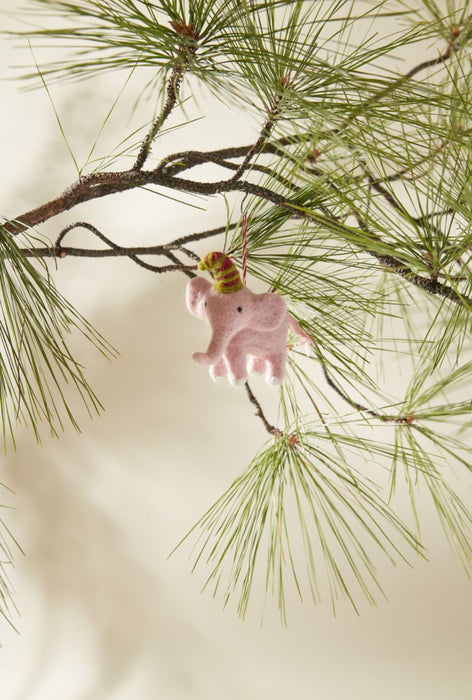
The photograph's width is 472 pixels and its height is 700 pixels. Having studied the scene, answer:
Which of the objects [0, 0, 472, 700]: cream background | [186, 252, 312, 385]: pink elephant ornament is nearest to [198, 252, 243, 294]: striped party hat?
[186, 252, 312, 385]: pink elephant ornament

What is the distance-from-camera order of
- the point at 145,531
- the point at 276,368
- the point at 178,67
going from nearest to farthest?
1. the point at 178,67
2. the point at 276,368
3. the point at 145,531

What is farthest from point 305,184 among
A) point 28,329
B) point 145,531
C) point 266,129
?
point 145,531

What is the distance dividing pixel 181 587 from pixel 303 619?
0.17 m

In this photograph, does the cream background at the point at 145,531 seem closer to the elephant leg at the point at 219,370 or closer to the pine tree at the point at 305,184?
the pine tree at the point at 305,184

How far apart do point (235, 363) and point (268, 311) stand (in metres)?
0.04

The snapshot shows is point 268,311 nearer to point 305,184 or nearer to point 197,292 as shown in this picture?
point 197,292

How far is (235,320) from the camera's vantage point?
0.41m

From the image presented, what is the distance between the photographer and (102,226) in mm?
876

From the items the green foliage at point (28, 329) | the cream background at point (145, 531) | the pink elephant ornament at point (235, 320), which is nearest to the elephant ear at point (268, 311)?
the pink elephant ornament at point (235, 320)

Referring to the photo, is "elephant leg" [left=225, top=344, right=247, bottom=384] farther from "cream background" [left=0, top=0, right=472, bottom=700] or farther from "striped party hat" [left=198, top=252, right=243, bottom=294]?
"cream background" [left=0, top=0, right=472, bottom=700]

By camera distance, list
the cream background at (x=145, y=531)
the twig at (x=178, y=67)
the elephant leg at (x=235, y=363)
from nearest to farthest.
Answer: the twig at (x=178, y=67) < the elephant leg at (x=235, y=363) < the cream background at (x=145, y=531)

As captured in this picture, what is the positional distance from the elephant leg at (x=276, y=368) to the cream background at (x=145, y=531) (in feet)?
1.37

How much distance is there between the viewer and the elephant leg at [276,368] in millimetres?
450

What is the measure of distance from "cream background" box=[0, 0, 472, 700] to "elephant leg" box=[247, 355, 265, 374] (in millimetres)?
378
